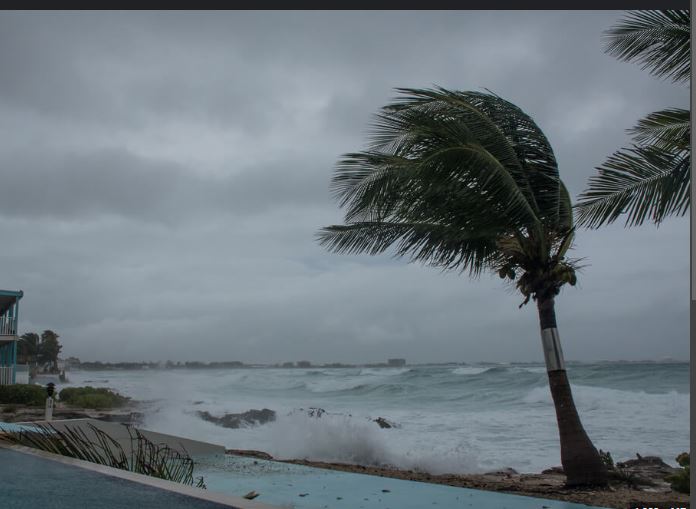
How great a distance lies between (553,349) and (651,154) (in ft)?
7.53

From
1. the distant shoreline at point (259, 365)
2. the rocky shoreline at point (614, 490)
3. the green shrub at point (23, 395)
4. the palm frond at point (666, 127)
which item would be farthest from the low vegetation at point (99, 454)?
the distant shoreline at point (259, 365)

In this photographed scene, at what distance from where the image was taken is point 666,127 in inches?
229

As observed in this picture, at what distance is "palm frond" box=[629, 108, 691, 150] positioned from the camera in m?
5.70

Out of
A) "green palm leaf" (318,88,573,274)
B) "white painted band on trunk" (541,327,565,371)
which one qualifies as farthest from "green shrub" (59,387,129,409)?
"white painted band on trunk" (541,327,565,371)

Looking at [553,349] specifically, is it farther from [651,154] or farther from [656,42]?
[656,42]

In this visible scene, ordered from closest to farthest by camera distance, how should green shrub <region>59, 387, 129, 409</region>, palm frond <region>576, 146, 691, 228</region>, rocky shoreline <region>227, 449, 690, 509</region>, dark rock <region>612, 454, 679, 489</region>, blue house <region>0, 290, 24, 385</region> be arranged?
palm frond <region>576, 146, 691, 228</region> < rocky shoreline <region>227, 449, 690, 509</region> < dark rock <region>612, 454, 679, 489</region> < blue house <region>0, 290, 24, 385</region> < green shrub <region>59, 387, 129, 409</region>

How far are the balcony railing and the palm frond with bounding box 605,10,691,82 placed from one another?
12409mm

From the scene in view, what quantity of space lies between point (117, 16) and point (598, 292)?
54.7 ft

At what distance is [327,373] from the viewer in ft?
103

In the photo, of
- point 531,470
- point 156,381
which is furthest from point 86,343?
point 531,470

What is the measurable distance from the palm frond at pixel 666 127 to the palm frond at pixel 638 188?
0.74 ft

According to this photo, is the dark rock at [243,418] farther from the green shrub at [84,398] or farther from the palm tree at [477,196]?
the palm tree at [477,196]

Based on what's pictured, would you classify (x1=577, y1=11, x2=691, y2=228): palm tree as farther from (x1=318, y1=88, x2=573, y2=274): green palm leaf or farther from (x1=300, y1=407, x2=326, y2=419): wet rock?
(x1=300, y1=407, x2=326, y2=419): wet rock

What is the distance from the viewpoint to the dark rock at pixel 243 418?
19.8 m
